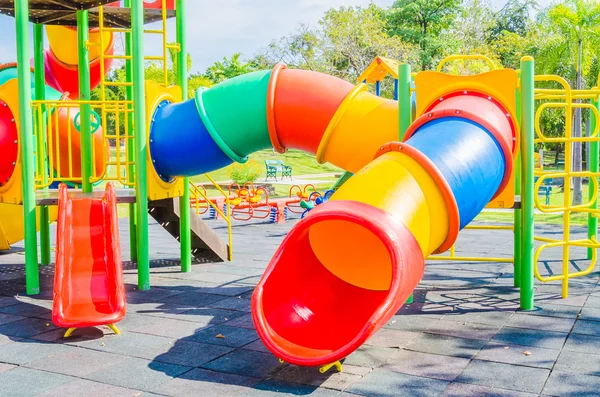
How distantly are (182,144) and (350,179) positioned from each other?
3276 mm

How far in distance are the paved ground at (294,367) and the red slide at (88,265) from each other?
199 mm

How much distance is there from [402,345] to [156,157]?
383 centimetres

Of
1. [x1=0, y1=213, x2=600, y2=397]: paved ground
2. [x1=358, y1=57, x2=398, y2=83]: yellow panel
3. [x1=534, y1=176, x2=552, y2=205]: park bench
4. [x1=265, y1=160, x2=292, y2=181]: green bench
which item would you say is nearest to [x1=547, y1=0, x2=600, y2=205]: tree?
[x1=534, y1=176, x2=552, y2=205]: park bench

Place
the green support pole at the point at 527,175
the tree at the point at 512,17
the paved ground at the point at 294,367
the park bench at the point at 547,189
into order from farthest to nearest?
the tree at the point at 512,17
the park bench at the point at 547,189
the green support pole at the point at 527,175
the paved ground at the point at 294,367

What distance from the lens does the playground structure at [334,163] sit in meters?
4.29

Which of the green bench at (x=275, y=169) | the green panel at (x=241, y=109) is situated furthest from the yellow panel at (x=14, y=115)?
the green bench at (x=275, y=169)

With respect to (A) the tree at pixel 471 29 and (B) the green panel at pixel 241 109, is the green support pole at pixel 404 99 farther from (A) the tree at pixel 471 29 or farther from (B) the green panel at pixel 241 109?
(A) the tree at pixel 471 29

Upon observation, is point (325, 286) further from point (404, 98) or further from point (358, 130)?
point (404, 98)

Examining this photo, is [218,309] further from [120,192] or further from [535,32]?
[535,32]

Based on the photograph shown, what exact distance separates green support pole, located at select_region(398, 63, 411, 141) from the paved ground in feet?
5.95

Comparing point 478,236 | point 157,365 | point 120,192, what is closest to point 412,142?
point 157,365

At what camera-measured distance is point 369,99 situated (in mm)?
6641

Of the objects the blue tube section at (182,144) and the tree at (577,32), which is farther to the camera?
the tree at (577,32)

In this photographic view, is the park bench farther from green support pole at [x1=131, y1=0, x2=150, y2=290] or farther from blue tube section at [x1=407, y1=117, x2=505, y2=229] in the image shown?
blue tube section at [x1=407, y1=117, x2=505, y2=229]
